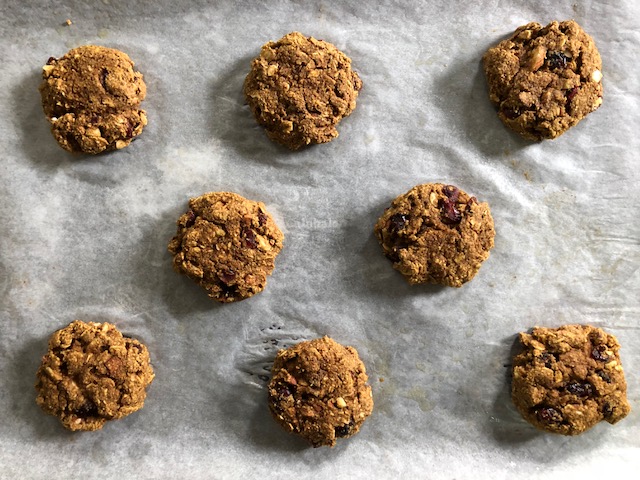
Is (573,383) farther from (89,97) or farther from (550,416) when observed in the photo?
(89,97)

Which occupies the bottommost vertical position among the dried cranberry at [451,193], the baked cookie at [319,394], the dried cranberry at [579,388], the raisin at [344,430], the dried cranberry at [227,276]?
the raisin at [344,430]

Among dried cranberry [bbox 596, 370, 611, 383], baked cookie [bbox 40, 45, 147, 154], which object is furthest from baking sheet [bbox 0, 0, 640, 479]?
dried cranberry [bbox 596, 370, 611, 383]

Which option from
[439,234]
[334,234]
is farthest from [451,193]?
[334,234]

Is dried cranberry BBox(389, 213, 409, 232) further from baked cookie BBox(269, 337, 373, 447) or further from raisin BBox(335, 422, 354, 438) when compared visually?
raisin BBox(335, 422, 354, 438)

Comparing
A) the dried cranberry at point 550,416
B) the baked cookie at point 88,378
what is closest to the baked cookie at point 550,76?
the dried cranberry at point 550,416

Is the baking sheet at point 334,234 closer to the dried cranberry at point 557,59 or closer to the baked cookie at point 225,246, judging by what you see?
the baked cookie at point 225,246

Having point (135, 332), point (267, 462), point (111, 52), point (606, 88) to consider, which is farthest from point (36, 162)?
point (606, 88)
